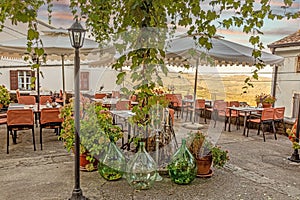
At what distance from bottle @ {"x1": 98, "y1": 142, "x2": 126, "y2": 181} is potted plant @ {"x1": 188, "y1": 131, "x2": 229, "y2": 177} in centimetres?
102

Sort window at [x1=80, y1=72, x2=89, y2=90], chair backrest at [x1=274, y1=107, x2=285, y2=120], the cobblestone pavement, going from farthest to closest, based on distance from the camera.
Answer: window at [x1=80, y1=72, x2=89, y2=90], chair backrest at [x1=274, y1=107, x2=285, y2=120], the cobblestone pavement

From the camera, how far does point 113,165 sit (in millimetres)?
3664

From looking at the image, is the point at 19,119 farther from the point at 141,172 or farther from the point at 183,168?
the point at 183,168

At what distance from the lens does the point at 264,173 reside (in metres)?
4.19

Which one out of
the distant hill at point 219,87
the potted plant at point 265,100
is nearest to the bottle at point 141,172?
the distant hill at point 219,87

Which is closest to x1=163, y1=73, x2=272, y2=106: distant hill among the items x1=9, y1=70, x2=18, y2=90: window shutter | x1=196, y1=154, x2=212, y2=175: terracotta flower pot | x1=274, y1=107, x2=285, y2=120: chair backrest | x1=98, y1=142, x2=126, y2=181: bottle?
x1=274, y1=107, x2=285, y2=120: chair backrest

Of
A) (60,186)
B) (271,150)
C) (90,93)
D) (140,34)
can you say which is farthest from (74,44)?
(90,93)

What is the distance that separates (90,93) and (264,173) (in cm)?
807

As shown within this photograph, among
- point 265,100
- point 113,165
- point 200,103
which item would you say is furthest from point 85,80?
point 113,165

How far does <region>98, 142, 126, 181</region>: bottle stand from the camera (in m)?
3.66

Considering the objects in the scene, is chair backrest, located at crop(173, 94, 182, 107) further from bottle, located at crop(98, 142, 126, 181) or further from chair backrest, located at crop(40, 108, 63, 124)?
bottle, located at crop(98, 142, 126, 181)

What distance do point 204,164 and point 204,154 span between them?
14 cm

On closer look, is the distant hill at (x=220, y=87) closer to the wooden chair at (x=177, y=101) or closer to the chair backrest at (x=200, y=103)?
the chair backrest at (x=200, y=103)

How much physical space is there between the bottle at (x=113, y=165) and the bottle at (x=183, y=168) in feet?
2.18
